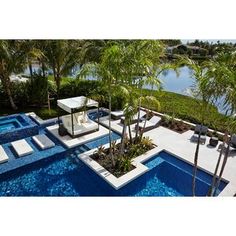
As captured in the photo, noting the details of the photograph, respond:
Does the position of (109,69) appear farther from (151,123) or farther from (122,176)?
(151,123)

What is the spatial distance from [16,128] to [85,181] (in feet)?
17.8

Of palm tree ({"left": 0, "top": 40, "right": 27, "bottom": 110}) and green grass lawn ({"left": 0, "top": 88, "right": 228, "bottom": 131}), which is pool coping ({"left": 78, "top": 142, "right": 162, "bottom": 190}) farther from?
palm tree ({"left": 0, "top": 40, "right": 27, "bottom": 110})

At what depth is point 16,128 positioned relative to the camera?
462 inches

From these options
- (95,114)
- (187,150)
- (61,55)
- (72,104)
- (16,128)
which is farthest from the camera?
(61,55)

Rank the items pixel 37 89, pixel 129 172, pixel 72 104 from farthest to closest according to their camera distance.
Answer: pixel 37 89 < pixel 72 104 < pixel 129 172

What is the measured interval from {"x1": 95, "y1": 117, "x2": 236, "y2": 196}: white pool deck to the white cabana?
4.52ft

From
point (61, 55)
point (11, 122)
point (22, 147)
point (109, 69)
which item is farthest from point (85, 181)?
point (61, 55)

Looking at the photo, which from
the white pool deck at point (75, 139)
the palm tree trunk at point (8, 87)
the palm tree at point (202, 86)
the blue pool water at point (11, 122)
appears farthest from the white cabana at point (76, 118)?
the palm tree at point (202, 86)

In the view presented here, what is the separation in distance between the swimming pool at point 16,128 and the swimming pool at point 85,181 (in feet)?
8.85

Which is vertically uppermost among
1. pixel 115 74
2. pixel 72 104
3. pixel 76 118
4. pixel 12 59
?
pixel 115 74
